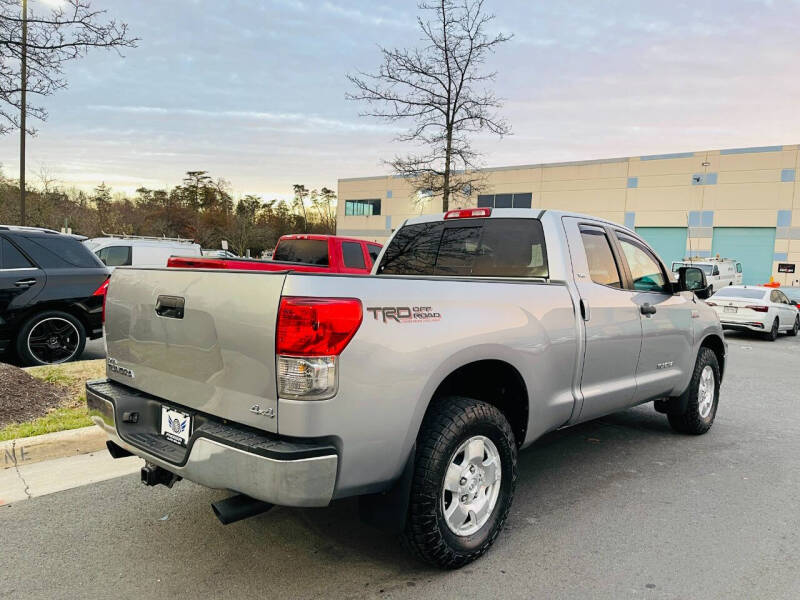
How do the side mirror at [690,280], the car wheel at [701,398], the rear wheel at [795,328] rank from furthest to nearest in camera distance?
the rear wheel at [795,328]
the car wheel at [701,398]
the side mirror at [690,280]

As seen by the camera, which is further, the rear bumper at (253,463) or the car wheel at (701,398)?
the car wheel at (701,398)

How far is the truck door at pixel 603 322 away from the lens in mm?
3877

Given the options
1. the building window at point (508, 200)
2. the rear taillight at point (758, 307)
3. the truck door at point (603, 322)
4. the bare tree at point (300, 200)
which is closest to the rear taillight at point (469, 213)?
the truck door at point (603, 322)

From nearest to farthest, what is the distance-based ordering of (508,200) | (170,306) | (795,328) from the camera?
(170,306) < (795,328) < (508,200)

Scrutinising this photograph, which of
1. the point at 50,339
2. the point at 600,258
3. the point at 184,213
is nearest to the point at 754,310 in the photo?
the point at 600,258

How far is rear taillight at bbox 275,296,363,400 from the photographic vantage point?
232 centimetres

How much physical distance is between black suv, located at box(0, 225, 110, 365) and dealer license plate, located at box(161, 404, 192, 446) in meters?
5.15

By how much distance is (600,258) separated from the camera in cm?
425

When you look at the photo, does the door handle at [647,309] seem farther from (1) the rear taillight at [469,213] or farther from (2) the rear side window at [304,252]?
(2) the rear side window at [304,252]

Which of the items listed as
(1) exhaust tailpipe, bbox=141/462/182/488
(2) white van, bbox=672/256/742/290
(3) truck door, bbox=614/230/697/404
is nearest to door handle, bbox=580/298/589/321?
(3) truck door, bbox=614/230/697/404

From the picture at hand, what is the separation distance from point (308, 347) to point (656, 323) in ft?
10.9

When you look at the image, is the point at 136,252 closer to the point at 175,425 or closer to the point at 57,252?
the point at 57,252

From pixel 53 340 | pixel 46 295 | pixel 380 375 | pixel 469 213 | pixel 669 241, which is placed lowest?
pixel 53 340

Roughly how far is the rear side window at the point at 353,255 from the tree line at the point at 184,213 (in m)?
25.8
